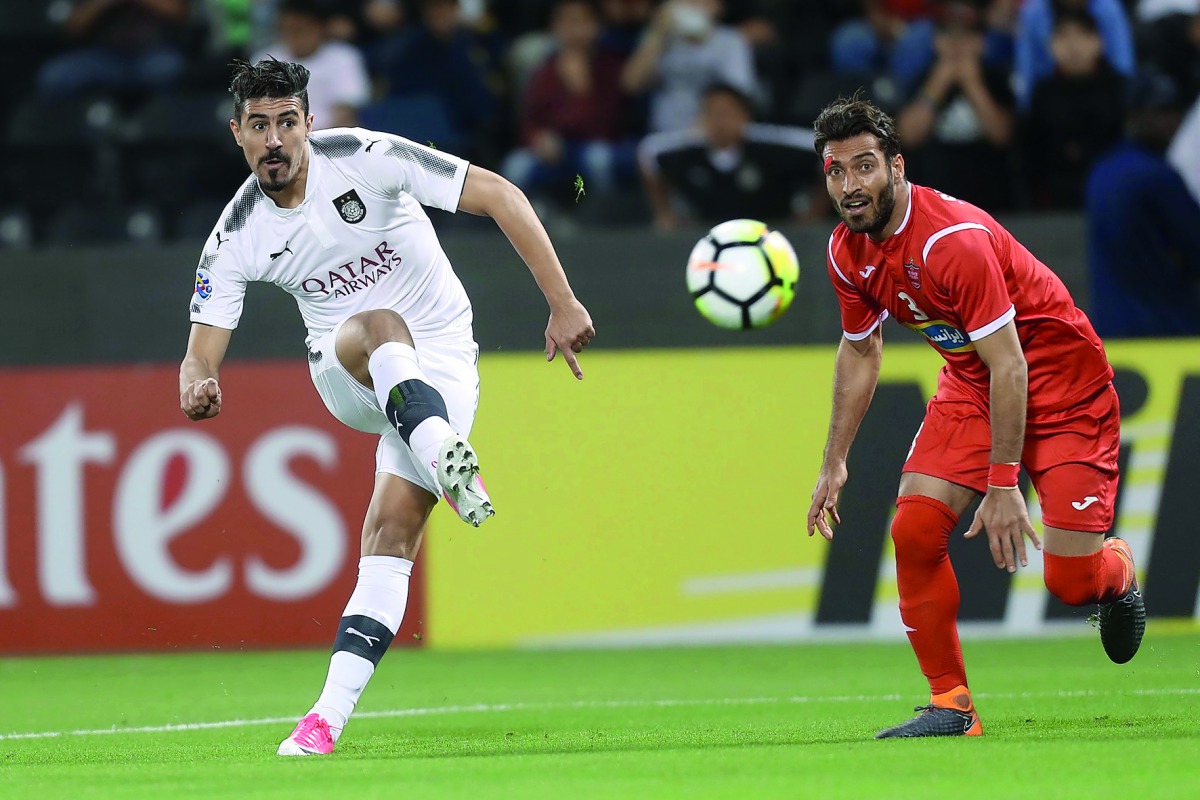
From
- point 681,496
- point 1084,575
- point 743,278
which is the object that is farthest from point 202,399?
point 681,496

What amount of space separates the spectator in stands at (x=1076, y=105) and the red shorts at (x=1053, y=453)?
510cm

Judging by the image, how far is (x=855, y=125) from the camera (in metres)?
5.69

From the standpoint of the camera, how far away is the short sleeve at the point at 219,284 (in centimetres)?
630

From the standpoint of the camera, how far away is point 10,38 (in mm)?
13719

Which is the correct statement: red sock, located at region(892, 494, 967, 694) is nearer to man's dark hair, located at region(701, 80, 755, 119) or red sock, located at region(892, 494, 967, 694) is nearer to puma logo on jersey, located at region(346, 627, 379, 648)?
puma logo on jersey, located at region(346, 627, 379, 648)

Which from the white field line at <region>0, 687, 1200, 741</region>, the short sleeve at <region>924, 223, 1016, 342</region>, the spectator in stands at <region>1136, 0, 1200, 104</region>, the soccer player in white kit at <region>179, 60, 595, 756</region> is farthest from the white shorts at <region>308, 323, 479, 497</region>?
the spectator in stands at <region>1136, 0, 1200, 104</region>

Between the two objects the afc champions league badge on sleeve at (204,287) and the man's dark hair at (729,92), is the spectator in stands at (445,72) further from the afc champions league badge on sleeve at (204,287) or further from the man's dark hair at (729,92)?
the afc champions league badge on sleeve at (204,287)

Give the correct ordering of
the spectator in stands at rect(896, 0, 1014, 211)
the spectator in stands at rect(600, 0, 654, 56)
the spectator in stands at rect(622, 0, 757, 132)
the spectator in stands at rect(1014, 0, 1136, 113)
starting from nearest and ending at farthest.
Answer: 1. the spectator in stands at rect(896, 0, 1014, 211)
2. the spectator in stands at rect(1014, 0, 1136, 113)
3. the spectator in stands at rect(622, 0, 757, 132)
4. the spectator in stands at rect(600, 0, 654, 56)

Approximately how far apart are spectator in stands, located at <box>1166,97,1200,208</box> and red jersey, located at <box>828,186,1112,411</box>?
188 inches

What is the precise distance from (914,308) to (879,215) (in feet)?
1.26

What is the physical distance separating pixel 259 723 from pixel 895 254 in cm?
318

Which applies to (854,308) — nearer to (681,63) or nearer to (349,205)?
(349,205)

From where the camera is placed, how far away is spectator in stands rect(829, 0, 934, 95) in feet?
39.6

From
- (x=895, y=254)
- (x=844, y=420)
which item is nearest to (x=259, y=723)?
(x=844, y=420)
